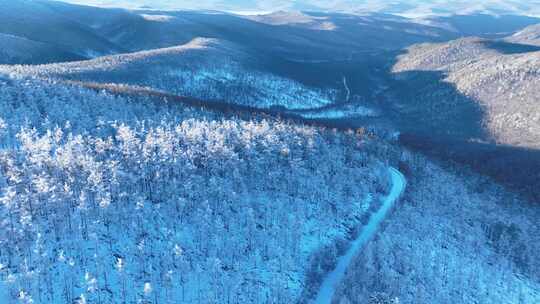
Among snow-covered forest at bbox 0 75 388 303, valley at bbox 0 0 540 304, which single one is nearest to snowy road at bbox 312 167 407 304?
valley at bbox 0 0 540 304

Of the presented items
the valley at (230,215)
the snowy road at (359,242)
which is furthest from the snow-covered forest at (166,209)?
the snowy road at (359,242)

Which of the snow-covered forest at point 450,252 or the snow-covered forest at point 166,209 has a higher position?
the snow-covered forest at point 166,209

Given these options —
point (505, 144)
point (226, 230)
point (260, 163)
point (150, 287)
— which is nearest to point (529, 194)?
→ point (505, 144)

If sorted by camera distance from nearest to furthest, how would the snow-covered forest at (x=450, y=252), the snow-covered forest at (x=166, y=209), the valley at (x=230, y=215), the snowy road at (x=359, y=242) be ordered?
1. the snow-covered forest at (x=166, y=209)
2. the valley at (x=230, y=215)
3. the snowy road at (x=359, y=242)
4. the snow-covered forest at (x=450, y=252)

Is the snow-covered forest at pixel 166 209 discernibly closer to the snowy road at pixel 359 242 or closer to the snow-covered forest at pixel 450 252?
the snowy road at pixel 359 242

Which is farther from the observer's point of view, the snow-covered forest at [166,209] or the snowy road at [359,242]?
the snowy road at [359,242]

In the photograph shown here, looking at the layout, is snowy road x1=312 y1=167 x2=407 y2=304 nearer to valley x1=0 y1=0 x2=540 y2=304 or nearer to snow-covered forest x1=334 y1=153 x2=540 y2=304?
valley x1=0 y1=0 x2=540 y2=304

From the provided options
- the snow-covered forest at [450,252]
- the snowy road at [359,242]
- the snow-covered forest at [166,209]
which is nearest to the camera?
the snow-covered forest at [166,209]
